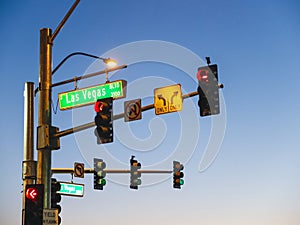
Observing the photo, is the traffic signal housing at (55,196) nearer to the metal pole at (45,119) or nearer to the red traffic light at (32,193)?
the metal pole at (45,119)

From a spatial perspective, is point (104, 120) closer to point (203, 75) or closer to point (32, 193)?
point (32, 193)

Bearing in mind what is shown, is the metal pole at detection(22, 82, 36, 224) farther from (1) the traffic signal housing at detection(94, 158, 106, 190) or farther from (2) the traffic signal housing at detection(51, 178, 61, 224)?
(1) the traffic signal housing at detection(94, 158, 106, 190)

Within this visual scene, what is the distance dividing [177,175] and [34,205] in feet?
44.6

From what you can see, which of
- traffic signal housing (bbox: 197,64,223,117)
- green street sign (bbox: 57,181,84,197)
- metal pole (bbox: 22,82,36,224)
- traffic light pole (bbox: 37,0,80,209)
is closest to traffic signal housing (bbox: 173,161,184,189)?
green street sign (bbox: 57,181,84,197)

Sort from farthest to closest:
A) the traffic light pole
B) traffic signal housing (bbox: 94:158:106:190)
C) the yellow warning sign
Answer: traffic signal housing (bbox: 94:158:106:190), the traffic light pole, the yellow warning sign

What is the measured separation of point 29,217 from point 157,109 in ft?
14.6

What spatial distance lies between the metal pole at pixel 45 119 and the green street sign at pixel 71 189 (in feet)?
17.4

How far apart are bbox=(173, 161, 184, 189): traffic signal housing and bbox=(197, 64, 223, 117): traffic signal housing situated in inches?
552

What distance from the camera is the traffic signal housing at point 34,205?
14.7 meters

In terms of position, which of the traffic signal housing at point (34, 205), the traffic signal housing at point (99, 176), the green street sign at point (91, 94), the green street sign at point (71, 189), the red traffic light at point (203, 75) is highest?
the green street sign at point (91, 94)

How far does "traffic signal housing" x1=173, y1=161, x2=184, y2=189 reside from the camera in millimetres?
27500

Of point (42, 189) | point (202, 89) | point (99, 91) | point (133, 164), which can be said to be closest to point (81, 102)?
point (99, 91)

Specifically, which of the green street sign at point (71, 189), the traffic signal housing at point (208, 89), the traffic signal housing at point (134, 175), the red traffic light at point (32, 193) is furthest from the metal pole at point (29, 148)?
the traffic signal housing at point (134, 175)

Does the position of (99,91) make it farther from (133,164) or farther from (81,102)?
(133,164)
